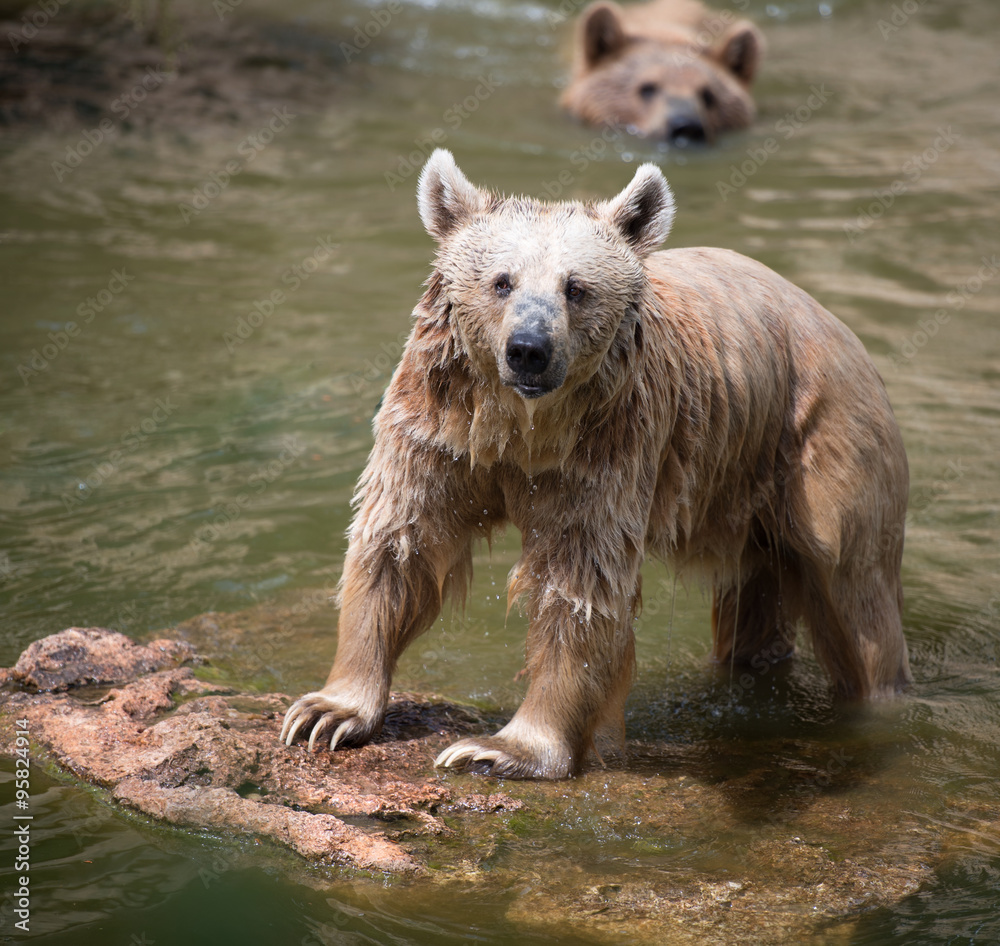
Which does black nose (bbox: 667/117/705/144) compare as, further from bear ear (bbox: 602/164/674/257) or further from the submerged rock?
the submerged rock

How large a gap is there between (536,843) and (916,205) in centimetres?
975

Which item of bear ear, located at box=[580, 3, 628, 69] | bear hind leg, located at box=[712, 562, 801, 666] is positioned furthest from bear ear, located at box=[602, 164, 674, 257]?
bear ear, located at box=[580, 3, 628, 69]

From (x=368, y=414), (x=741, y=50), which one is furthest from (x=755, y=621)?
(x=741, y=50)

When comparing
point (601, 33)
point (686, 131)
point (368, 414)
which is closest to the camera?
point (368, 414)

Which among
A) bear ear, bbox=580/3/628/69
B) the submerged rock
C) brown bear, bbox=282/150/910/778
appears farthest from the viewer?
bear ear, bbox=580/3/628/69

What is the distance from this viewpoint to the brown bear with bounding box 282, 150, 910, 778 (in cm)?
421

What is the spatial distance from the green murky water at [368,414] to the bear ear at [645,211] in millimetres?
2048

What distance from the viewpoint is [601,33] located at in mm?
15180

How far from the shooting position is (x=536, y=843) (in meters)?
4.12

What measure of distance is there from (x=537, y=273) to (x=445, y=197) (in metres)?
0.57

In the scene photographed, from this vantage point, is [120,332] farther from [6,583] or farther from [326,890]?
[326,890]

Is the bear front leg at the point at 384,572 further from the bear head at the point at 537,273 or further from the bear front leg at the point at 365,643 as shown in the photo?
the bear head at the point at 537,273

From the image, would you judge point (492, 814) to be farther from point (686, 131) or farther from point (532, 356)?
point (686, 131)

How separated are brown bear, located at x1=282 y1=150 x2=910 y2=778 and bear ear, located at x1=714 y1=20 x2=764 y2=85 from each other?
11263 millimetres
